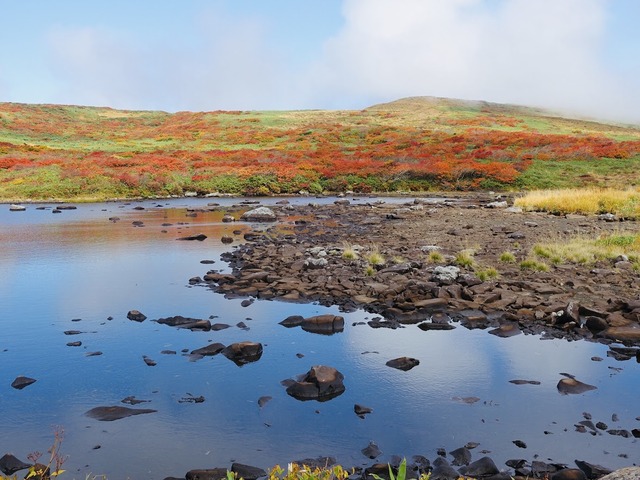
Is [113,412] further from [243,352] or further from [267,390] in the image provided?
[243,352]

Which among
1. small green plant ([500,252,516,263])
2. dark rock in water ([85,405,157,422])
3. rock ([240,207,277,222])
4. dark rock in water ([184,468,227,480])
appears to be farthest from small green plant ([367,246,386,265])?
rock ([240,207,277,222])

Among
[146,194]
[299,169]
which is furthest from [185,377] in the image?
[299,169]

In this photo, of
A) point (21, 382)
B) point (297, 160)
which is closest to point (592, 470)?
point (21, 382)

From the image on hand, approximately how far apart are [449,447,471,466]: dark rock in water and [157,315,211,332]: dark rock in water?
6.71 m

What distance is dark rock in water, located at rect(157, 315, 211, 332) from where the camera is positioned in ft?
40.2

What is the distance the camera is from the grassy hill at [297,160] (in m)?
52.3

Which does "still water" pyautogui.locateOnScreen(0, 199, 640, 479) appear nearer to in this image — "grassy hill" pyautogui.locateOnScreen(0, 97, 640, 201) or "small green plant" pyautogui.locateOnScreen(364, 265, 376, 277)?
"small green plant" pyautogui.locateOnScreen(364, 265, 376, 277)

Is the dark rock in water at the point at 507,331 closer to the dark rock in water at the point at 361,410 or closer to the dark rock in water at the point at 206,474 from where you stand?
the dark rock in water at the point at 361,410

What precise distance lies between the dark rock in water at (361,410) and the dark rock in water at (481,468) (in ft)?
6.38

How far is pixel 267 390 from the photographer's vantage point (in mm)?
9086

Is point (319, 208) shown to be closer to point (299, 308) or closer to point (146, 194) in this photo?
point (146, 194)

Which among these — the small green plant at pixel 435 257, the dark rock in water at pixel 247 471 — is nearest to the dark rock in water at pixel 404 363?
the dark rock in water at pixel 247 471

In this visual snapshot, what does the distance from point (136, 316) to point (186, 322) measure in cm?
141

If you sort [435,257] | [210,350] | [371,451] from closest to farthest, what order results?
1. [371,451]
2. [210,350]
3. [435,257]
